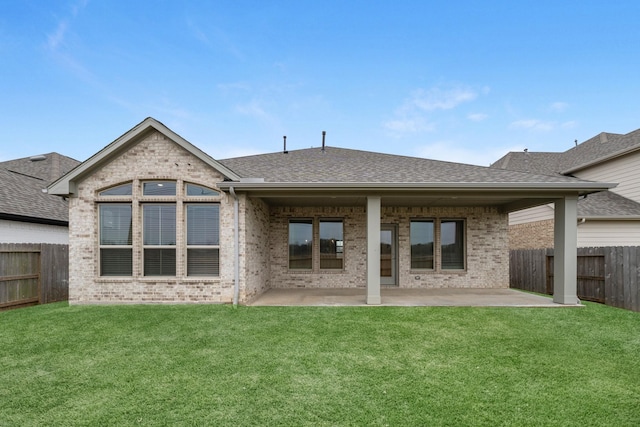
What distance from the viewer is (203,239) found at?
328 inches

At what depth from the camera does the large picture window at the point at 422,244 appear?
11641mm

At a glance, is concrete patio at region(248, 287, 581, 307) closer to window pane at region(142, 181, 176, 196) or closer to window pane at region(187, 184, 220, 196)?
window pane at region(187, 184, 220, 196)

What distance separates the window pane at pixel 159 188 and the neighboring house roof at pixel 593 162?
1391 centimetres

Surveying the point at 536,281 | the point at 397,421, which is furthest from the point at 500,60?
the point at 397,421

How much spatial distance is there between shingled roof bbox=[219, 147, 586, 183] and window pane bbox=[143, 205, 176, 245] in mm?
1985

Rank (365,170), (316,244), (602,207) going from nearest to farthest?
(365,170)
(316,244)
(602,207)

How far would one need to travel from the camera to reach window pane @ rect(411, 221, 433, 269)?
1164cm

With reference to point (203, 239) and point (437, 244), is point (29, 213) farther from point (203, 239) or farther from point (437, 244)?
point (437, 244)

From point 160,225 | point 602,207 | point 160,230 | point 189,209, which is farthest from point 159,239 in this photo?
point 602,207

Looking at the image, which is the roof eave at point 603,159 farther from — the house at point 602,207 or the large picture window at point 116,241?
the large picture window at point 116,241

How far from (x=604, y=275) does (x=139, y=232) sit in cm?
1182

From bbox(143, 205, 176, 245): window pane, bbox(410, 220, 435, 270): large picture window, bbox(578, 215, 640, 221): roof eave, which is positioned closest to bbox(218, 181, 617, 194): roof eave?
bbox(143, 205, 176, 245): window pane

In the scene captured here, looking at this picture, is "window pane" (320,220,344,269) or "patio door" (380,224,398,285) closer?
"window pane" (320,220,344,269)

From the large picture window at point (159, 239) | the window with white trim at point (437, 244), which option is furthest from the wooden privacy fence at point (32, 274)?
the window with white trim at point (437, 244)
